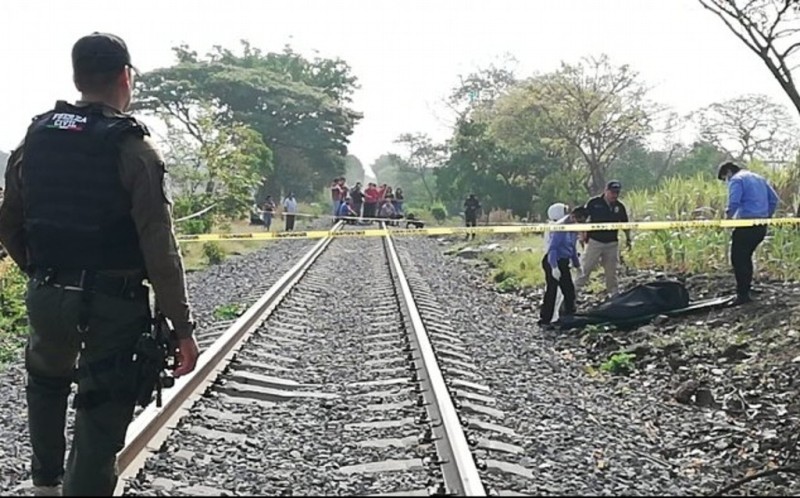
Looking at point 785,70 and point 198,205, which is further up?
point 785,70

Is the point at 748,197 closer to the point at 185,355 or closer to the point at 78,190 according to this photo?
the point at 185,355

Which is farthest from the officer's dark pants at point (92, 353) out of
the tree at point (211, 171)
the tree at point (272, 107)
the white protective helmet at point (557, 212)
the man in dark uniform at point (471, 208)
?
the tree at point (272, 107)

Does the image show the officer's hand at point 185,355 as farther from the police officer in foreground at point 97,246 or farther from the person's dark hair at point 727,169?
the person's dark hair at point 727,169

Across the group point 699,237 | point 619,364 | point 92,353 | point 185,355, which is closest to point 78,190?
point 92,353

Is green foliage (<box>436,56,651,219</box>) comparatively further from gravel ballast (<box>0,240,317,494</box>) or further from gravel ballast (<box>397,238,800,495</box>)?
gravel ballast (<box>397,238,800,495</box>)

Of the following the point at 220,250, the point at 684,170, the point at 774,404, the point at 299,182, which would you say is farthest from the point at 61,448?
the point at 299,182

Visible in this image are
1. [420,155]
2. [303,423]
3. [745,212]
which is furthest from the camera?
[420,155]

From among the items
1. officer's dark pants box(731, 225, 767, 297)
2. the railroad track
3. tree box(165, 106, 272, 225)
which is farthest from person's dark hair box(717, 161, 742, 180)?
tree box(165, 106, 272, 225)

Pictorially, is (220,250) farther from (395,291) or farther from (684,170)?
(684,170)

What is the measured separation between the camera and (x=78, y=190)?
363 cm

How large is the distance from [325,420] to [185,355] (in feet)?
7.57

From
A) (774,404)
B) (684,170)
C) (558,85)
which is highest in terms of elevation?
(558,85)

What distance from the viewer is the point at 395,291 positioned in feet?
44.7

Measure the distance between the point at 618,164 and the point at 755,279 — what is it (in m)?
34.5
